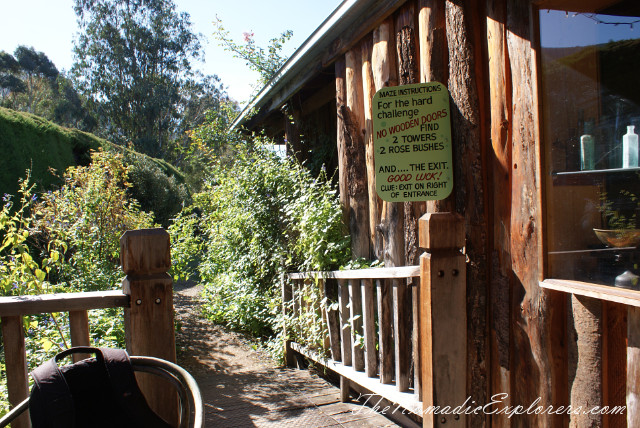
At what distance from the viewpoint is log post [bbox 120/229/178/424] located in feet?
6.70

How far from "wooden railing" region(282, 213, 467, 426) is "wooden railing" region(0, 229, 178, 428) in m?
1.13

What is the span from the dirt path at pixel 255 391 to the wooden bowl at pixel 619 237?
186 centimetres

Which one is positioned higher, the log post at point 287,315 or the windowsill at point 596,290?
the windowsill at point 596,290

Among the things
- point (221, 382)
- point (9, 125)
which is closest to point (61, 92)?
point (9, 125)

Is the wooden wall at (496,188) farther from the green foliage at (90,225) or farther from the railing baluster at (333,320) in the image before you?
the green foliage at (90,225)

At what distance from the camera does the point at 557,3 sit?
233 centimetres

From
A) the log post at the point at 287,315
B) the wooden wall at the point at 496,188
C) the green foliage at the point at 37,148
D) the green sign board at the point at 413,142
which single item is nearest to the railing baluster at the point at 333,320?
the log post at the point at 287,315

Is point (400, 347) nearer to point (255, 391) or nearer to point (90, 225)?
point (255, 391)

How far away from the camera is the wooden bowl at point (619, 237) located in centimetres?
214

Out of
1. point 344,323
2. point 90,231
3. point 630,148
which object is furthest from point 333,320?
point 90,231

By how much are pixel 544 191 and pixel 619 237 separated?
1.21 ft

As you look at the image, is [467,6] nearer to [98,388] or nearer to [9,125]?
[98,388]

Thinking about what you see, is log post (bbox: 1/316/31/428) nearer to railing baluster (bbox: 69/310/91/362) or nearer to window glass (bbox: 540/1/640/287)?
railing baluster (bbox: 69/310/91/362)

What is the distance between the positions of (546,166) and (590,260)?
0.47 metres
